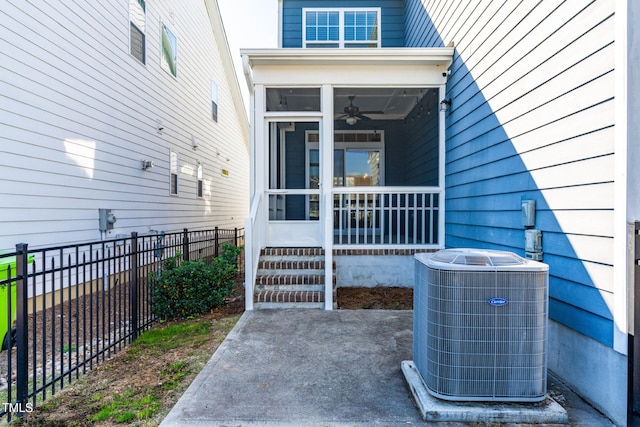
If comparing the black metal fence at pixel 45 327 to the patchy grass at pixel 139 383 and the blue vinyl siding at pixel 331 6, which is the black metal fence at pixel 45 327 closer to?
the patchy grass at pixel 139 383

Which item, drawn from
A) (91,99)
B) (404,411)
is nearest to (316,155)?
(91,99)

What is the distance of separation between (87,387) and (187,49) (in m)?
8.50

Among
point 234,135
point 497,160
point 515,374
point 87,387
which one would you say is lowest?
point 87,387

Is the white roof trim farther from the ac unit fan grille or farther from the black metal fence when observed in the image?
the ac unit fan grille

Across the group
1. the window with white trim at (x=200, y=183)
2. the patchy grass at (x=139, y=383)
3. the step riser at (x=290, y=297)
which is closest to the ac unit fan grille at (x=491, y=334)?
the patchy grass at (x=139, y=383)

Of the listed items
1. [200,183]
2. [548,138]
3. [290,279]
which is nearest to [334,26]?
[200,183]

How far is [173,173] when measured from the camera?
831 centimetres

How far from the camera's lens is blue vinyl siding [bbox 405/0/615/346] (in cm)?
232

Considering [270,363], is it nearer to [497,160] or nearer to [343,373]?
[343,373]

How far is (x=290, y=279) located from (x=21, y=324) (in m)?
2.94

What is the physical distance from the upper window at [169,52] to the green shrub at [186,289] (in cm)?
537

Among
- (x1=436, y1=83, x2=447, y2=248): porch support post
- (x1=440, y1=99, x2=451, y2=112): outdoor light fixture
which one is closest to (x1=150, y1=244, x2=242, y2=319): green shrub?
(x1=436, y1=83, x2=447, y2=248): porch support post

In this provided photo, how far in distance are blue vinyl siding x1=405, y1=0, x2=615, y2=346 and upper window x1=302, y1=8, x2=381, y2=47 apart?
4029mm

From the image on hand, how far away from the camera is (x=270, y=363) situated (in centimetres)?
295
